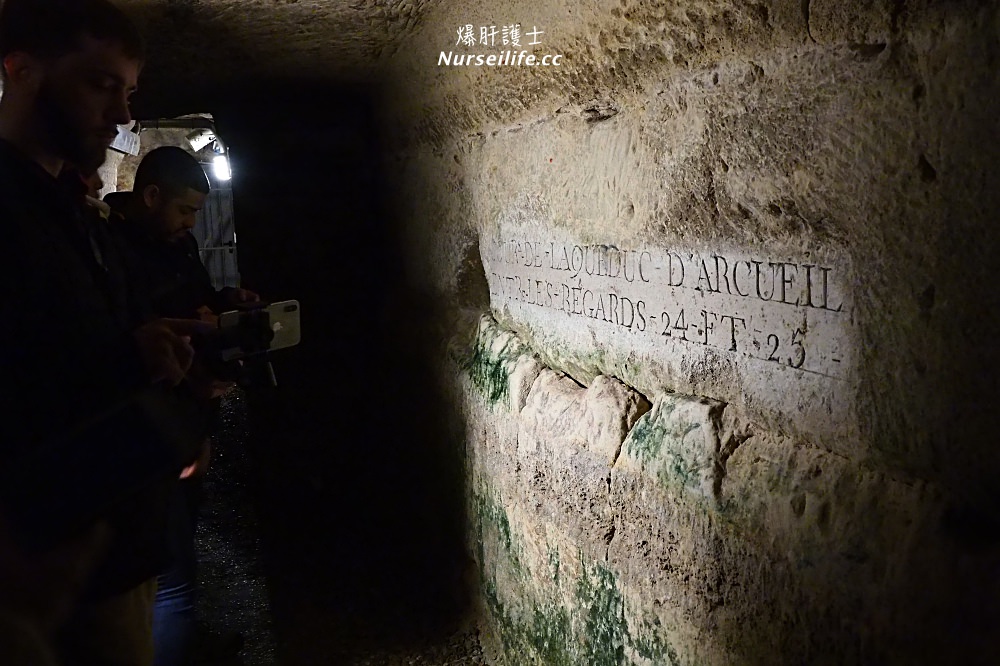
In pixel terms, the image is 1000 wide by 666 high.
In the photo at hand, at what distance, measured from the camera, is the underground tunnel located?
0.99 metres

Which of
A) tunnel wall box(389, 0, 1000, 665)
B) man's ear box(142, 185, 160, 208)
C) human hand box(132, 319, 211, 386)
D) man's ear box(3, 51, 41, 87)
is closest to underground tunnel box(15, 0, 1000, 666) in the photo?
tunnel wall box(389, 0, 1000, 665)

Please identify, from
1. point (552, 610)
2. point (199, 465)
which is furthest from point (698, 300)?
point (199, 465)

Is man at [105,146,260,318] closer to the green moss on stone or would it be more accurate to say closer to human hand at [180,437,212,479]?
human hand at [180,437,212,479]

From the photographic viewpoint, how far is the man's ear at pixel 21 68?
1085mm

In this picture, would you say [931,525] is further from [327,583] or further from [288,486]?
[288,486]

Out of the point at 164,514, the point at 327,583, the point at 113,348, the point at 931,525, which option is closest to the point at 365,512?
the point at 327,583

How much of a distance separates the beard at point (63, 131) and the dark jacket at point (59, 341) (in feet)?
0.14

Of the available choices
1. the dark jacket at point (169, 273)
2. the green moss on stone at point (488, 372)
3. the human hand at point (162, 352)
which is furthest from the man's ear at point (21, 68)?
the green moss on stone at point (488, 372)

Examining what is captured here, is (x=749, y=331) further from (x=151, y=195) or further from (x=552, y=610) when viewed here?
(x=151, y=195)

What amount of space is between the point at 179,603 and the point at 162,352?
3.55ft

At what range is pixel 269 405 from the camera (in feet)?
12.4

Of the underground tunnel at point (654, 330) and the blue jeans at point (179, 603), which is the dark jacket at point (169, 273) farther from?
the underground tunnel at point (654, 330)

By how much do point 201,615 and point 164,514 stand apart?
1.70 metres

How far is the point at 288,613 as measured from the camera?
278 cm
